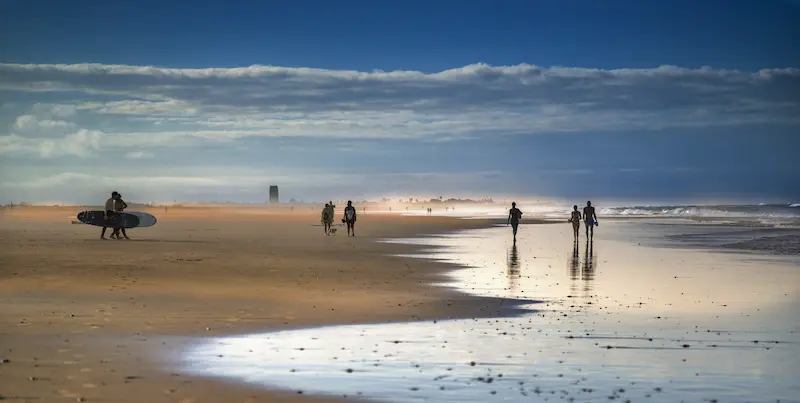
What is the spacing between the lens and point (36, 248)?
38.2 meters

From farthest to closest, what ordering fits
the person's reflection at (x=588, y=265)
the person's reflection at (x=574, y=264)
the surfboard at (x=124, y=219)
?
the surfboard at (x=124, y=219) < the person's reflection at (x=574, y=264) < the person's reflection at (x=588, y=265)

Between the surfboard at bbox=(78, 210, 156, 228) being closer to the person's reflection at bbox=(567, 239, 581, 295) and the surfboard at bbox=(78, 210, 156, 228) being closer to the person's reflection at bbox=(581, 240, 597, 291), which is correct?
the person's reflection at bbox=(567, 239, 581, 295)

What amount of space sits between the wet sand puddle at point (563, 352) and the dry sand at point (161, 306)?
883mm

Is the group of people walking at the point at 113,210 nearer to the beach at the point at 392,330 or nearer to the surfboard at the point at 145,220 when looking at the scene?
the surfboard at the point at 145,220

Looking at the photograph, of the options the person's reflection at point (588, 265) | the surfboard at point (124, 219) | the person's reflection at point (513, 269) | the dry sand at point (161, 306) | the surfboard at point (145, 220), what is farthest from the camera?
the surfboard at point (145, 220)

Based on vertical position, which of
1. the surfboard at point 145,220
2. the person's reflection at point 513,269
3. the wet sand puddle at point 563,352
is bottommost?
the wet sand puddle at point 563,352

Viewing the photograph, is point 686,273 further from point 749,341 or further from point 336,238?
point 336,238

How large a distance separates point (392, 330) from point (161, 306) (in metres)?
5.49

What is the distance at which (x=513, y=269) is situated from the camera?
27.9m

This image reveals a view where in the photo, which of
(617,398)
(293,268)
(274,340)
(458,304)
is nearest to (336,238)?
(293,268)

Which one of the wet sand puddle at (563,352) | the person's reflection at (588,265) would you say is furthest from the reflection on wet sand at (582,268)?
the wet sand puddle at (563,352)

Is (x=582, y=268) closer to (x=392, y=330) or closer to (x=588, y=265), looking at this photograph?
(x=588, y=265)

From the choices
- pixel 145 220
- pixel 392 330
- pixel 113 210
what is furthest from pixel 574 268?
pixel 145 220

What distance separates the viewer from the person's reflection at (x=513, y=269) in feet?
76.3
